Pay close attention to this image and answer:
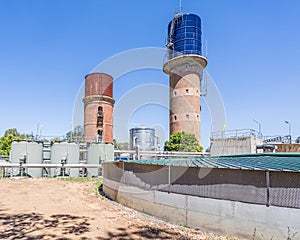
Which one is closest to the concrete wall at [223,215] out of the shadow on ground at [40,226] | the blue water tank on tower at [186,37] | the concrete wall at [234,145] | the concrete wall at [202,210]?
the concrete wall at [202,210]

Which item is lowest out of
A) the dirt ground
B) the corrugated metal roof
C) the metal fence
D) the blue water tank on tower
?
the dirt ground

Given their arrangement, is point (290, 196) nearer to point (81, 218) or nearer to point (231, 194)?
point (231, 194)

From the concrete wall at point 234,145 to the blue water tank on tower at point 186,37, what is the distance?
49.8 ft

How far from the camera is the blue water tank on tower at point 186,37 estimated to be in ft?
113

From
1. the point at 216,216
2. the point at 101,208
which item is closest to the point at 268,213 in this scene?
the point at 216,216

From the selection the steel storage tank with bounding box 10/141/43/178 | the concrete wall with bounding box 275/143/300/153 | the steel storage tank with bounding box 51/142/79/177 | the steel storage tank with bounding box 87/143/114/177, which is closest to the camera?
the steel storage tank with bounding box 10/141/43/178

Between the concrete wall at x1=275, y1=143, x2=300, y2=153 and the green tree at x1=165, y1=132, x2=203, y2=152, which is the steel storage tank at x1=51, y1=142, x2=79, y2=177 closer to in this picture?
the green tree at x1=165, y1=132, x2=203, y2=152

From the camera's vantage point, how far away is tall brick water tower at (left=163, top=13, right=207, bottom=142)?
3350 cm

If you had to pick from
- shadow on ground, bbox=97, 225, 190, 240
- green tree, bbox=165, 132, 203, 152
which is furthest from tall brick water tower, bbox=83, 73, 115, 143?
shadow on ground, bbox=97, 225, 190, 240

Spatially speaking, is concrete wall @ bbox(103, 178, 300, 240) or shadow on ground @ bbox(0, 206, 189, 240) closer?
concrete wall @ bbox(103, 178, 300, 240)

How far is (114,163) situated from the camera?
9875mm

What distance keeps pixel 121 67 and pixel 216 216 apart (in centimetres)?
954

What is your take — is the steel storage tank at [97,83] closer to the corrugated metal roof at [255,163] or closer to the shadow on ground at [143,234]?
the corrugated metal roof at [255,163]

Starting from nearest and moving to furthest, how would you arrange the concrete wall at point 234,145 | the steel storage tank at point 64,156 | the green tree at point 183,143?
the steel storage tank at point 64,156, the concrete wall at point 234,145, the green tree at point 183,143
